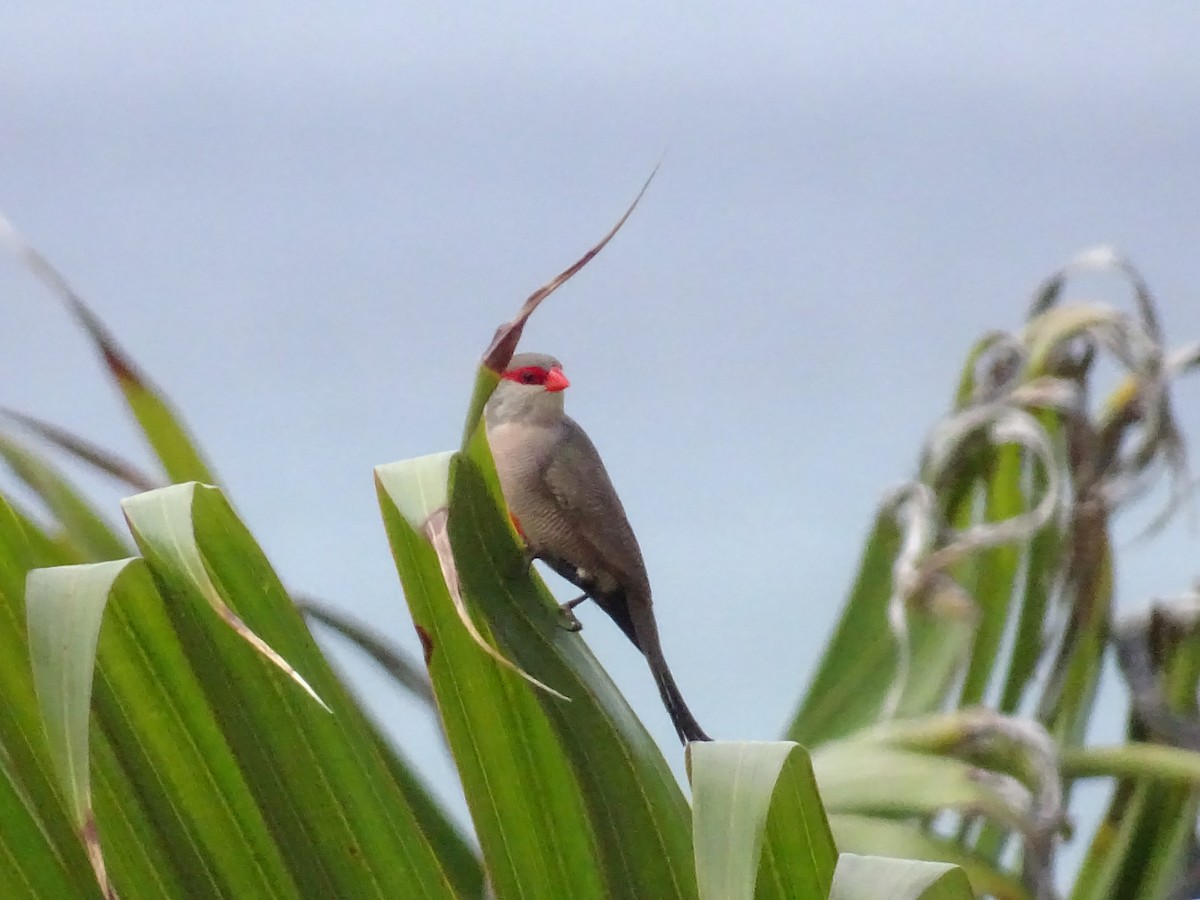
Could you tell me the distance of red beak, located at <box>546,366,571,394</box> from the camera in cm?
124

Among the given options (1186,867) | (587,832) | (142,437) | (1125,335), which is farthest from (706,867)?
(1125,335)

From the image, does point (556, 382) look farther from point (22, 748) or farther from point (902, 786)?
point (22, 748)

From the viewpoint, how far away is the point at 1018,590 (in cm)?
133

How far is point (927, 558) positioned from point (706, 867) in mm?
920

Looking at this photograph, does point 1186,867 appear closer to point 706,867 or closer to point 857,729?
point 857,729

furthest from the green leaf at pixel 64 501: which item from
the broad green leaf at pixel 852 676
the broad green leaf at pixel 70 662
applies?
the broad green leaf at pixel 852 676

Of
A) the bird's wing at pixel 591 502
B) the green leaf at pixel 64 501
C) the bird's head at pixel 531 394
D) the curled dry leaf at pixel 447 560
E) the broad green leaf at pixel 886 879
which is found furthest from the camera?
the bird's head at pixel 531 394

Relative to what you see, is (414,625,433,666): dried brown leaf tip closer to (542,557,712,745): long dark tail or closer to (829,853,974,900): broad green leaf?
(829,853,974,900): broad green leaf

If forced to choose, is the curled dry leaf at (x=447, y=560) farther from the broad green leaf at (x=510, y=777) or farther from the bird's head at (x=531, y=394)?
the bird's head at (x=531, y=394)

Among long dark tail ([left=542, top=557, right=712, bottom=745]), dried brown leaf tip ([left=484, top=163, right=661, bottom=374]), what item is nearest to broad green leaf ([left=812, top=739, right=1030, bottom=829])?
long dark tail ([left=542, top=557, right=712, bottom=745])

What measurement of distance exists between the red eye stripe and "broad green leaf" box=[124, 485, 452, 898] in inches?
27.8

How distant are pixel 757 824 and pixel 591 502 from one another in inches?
29.1

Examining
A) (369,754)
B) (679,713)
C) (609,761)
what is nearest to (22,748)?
(369,754)

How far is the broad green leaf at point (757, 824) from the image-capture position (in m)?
0.41
